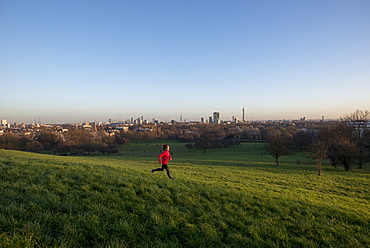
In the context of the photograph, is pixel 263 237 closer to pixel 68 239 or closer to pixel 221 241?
pixel 221 241

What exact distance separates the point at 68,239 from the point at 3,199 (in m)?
2.91

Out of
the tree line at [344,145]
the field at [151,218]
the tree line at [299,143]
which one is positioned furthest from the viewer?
the tree line at [299,143]

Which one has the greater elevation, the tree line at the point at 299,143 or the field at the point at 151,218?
the field at the point at 151,218

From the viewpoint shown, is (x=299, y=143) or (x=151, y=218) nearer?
(x=151, y=218)

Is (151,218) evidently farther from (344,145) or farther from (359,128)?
(359,128)

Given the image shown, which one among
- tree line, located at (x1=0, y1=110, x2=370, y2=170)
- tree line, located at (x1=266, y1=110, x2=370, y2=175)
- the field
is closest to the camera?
the field

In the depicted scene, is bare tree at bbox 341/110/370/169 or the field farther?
bare tree at bbox 341/110/370/169

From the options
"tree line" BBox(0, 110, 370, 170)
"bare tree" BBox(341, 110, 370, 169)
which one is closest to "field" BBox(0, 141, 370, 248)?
"tree line" BBox(0, 110, 370, 170)

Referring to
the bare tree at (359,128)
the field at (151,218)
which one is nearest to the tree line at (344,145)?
the bare tree at (359,128)

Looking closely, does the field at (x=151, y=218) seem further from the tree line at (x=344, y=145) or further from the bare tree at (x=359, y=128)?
the bare tree at (x=359, y=128)

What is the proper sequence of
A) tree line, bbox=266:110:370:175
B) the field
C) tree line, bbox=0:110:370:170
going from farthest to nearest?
tree line, bbox=0:110:370:170 < tree line, bbox=266:110:370:175 < the field

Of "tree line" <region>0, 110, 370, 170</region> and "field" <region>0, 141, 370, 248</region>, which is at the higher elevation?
"field" <region>0, 141, 370, 248</region>

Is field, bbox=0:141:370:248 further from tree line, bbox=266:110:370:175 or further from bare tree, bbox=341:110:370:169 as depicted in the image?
bare tree, bbox=341:110:370:169

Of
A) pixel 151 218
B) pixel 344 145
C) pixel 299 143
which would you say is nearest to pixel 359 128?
pixel 344 145
